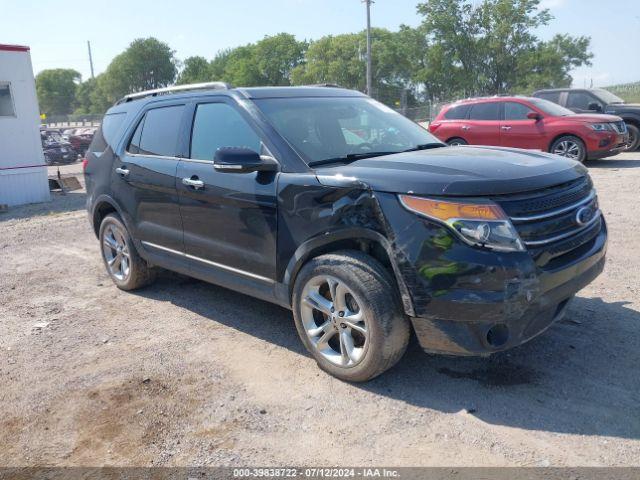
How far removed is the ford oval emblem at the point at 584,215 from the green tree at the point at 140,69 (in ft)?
352

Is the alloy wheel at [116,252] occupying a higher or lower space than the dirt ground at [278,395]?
higher

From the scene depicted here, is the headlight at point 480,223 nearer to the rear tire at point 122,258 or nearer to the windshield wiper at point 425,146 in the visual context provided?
the windshield wiper at point 425,146

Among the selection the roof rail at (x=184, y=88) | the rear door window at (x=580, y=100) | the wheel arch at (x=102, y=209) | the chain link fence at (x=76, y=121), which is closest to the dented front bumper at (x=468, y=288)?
the roof rail at (x=184, y=88)

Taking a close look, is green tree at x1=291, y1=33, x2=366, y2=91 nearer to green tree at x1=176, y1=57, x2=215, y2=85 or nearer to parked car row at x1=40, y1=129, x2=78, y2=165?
green tree at x1=176, y1=57, x2=215, y2=85

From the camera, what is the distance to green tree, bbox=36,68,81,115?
133587 mm

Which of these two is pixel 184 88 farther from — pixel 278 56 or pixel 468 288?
pixel 278 56

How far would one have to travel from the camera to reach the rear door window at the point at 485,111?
13.3m

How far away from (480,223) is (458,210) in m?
0.13

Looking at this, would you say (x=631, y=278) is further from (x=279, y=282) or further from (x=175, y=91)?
(x=175, y=91)

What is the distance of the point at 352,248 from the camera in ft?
11.5

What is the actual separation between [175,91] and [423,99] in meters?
71.8

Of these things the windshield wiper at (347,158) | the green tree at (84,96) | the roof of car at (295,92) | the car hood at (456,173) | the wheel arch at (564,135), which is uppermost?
the green tree at (84,96)

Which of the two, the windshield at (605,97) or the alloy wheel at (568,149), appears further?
the windshield at (605,97)

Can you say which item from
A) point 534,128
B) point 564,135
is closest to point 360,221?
point 534,128
